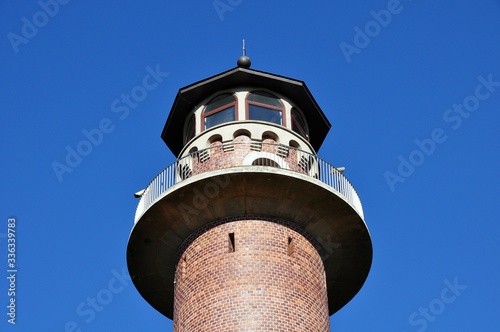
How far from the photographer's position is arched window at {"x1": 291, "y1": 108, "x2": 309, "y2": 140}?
3126 centimetres

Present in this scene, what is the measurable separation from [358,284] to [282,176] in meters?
5.11

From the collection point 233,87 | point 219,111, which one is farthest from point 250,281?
point 233,87

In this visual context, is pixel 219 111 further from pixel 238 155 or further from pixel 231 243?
pixel 231 243

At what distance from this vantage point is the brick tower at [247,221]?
86.3 ft

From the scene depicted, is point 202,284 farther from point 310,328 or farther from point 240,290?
point 310,328

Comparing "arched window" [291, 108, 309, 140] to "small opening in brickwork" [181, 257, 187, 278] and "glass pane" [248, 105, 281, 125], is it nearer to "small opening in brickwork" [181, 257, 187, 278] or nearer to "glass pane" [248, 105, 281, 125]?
A: "glass pane" [248, 105, 281, 125]

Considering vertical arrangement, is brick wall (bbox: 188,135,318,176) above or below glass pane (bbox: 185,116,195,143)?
below

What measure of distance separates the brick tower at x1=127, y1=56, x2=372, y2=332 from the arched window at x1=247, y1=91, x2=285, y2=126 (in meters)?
0.04

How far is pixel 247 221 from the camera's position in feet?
90.6

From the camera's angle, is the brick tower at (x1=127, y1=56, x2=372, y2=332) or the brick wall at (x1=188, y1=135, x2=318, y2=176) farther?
the brick wall at (x1=188, y1=135, x2=318, y2=176)

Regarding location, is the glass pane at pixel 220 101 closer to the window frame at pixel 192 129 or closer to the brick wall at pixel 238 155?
the window frame at pixel 192 129

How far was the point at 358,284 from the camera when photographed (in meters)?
30.5

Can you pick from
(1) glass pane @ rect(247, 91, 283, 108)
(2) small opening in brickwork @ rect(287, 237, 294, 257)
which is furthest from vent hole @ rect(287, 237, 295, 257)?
(1) glass pane @ rect(247, 91, 283, 108)

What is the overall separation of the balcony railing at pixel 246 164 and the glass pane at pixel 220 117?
4.47ft
